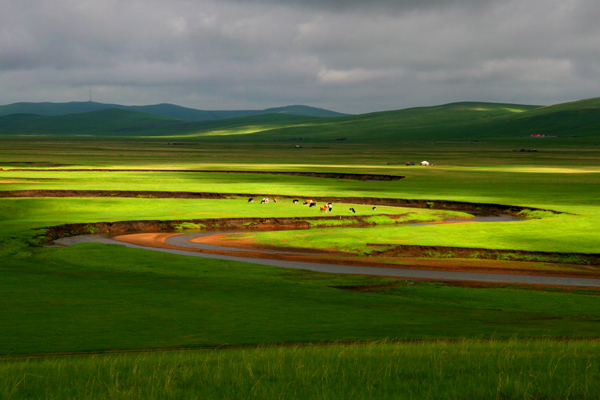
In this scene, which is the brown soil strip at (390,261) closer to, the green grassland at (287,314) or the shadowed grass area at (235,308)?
the green grassland at (287,314)

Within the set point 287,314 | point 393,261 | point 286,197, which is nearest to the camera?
point 287,314

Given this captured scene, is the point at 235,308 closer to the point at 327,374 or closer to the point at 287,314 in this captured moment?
the point at 287,314

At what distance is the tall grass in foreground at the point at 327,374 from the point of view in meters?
10.1

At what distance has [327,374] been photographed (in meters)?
11.4

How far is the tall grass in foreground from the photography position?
1011 cm

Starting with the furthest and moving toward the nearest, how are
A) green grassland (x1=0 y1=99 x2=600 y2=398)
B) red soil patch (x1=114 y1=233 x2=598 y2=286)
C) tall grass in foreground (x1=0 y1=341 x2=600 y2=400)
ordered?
red soil patch (x1=114 y1=233 x2=598 y2=286), green grassland (x1=0 y1=99 x2=600 y2=398), tall grass in foreground (x1=0 y1=341 x2=600 y2=400)

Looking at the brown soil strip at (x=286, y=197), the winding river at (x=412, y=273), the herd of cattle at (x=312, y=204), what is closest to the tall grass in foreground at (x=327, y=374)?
the winding river at (x=412, y=273)

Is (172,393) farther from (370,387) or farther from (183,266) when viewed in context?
(183,266)

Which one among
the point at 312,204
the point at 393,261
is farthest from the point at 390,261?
the point at 312,204

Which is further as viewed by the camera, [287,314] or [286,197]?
[286,197]

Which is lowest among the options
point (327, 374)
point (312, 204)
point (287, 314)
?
point (312, 204)

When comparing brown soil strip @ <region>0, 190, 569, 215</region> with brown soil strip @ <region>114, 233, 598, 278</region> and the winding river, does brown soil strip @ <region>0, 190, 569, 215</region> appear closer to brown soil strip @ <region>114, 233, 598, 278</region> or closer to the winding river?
brown soil strip @ <region>114, 233, 598, 278</region>

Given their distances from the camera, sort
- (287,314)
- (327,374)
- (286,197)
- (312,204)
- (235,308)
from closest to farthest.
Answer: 1. (327,374)
2. (287,314)
3. (235,308)
4. (312,204)
5. (286,197)

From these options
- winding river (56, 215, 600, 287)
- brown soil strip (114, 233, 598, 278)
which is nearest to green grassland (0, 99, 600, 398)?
brown soil strip (114, 233, 598, 278)
